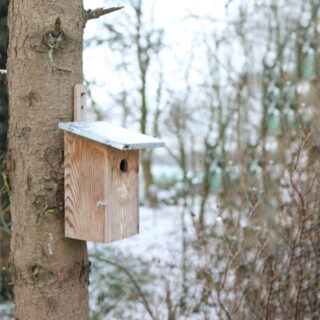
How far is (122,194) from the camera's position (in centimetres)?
202

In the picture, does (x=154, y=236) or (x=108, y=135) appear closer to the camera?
(x=108, y=135)

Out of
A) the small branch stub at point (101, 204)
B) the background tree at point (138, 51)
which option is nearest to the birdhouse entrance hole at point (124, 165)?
the small branch stub at point (101, 204)

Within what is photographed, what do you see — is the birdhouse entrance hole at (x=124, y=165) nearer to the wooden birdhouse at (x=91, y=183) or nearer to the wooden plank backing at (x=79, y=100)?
the wooden birdhouse at (x=91, y=183)

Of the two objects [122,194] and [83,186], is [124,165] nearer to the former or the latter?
[122,194]

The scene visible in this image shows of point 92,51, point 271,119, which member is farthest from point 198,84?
point 92,51

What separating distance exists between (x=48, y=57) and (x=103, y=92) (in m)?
3.63

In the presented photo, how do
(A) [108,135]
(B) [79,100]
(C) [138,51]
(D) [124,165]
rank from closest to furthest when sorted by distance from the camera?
(A) [108,135]
(B) [79,100]
(D) [124,165]
(C) [138,51]

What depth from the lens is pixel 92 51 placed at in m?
5.14

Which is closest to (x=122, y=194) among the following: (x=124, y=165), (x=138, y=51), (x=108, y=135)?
(x=124, y=165)

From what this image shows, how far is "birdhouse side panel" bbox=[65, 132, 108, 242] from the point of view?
1.88 m

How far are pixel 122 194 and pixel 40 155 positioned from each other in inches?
18.1

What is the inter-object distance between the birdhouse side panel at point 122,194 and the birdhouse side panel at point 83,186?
0.05 m

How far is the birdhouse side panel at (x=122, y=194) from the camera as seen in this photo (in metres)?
1.91

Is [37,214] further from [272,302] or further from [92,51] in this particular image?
[92,51]
